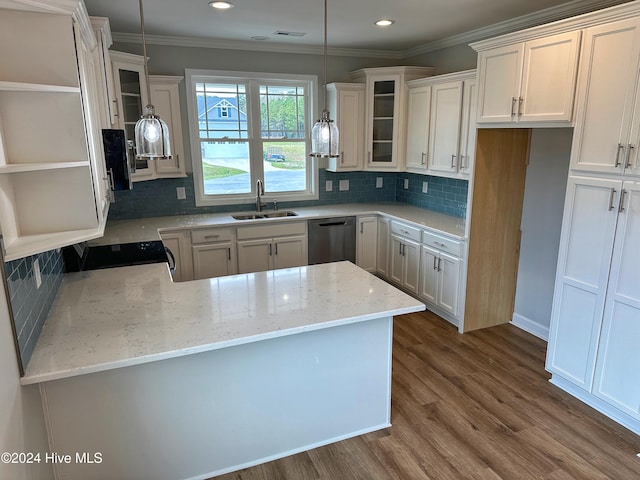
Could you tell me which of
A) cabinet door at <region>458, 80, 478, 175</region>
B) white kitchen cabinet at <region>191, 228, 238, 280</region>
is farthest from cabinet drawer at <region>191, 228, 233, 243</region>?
cabinet door at <region>458, 80, 478, 175</region>

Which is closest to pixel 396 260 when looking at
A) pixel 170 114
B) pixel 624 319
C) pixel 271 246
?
pixel 271 246

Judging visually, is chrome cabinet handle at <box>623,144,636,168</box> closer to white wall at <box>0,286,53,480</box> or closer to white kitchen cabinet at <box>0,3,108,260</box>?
white kitchen cabinet at <box>0,3,108,260</box>

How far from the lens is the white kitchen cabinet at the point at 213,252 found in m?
4.06

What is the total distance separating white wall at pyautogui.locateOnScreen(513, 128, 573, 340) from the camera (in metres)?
3.40

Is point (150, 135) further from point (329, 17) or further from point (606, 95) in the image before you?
point (606, 95)

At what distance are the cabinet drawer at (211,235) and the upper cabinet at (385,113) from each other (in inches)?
70.3

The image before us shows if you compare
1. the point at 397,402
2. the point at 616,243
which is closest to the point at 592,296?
the point at 616,243

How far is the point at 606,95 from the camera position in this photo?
2430mm

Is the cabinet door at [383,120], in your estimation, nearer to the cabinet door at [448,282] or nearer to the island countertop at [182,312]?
the cabinet door at [448,282]

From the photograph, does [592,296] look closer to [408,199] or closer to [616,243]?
[616,243]

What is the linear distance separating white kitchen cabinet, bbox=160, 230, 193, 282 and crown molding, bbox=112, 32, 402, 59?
6.01ft

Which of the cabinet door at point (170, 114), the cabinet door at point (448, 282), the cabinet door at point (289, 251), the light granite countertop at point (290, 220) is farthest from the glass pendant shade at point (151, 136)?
the cabinet door at point (448, 282)

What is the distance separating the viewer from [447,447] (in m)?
2.41

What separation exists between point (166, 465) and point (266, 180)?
130 inches
